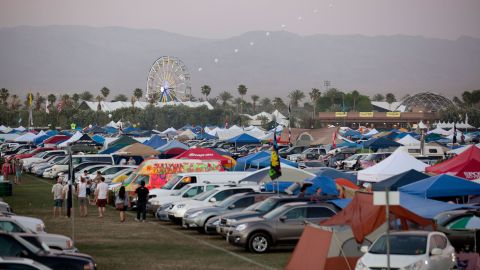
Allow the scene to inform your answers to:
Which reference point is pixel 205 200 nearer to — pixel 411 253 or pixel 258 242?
pixel 258 242

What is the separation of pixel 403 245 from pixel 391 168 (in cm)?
1582

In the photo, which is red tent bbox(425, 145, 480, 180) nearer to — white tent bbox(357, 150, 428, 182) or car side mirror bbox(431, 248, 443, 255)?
white tent bbox(357, 150, 428, 182)

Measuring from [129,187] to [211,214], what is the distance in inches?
386

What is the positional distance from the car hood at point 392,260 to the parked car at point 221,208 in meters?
10.7

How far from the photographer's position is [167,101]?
15788 cm

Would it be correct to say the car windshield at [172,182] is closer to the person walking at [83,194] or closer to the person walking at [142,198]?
the person walking at [142,198]

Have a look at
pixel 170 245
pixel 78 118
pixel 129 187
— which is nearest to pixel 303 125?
pixel 78 118

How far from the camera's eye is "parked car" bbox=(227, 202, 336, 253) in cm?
2286

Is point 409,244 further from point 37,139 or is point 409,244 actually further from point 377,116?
point 377,116

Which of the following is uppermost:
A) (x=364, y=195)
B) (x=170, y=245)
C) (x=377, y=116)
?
(x=377, y=116)

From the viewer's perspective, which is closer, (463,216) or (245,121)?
(463,216)

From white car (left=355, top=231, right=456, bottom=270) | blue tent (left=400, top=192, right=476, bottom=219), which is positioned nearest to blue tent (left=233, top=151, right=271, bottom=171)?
blue tent (left=400, top=192, right=476, bottom=219)

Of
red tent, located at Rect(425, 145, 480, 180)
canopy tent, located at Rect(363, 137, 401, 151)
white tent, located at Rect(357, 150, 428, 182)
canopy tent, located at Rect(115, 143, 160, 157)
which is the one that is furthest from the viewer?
canopy tent, located at Rect(363, 137, 401, 151)

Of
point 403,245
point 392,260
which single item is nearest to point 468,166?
point 403,245
